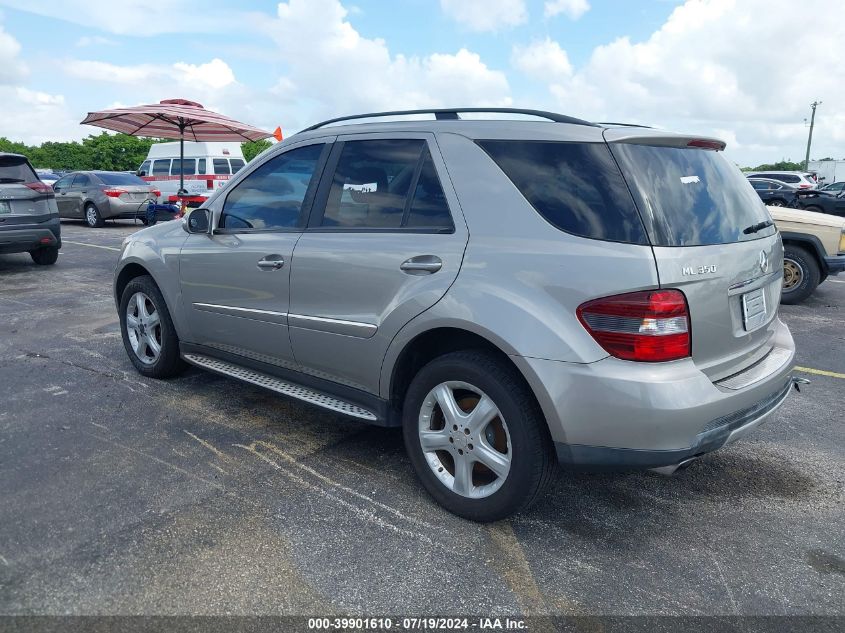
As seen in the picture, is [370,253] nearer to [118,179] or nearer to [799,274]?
[799,274]

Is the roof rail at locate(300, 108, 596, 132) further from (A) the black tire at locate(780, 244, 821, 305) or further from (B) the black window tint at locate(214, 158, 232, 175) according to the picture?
(B) the black window tint at locate(214, 158, 232, 175)

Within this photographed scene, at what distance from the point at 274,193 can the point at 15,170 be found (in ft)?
24.4

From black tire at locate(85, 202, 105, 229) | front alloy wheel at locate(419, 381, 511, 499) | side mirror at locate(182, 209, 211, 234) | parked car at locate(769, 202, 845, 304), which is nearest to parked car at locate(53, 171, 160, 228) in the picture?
black tire at locate(85, 202, 105, 229)

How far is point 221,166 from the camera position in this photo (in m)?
20.2

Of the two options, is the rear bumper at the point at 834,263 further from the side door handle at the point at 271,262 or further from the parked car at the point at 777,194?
the parked car at the point at 777,194

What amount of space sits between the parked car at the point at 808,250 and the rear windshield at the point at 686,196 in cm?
539

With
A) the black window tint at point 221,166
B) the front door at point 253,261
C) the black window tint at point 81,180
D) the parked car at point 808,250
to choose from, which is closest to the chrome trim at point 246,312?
the front door at point 253,261

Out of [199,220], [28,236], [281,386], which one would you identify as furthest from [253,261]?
[28,236]

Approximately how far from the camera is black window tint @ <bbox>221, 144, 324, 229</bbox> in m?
3.69

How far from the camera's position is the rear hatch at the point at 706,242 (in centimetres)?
257

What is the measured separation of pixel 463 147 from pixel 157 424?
2.46m

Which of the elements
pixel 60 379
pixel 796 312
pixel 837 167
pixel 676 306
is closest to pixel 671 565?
pixel 676 306

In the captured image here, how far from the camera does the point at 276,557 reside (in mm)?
2670

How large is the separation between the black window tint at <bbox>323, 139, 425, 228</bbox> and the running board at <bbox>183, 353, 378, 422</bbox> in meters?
0.90
